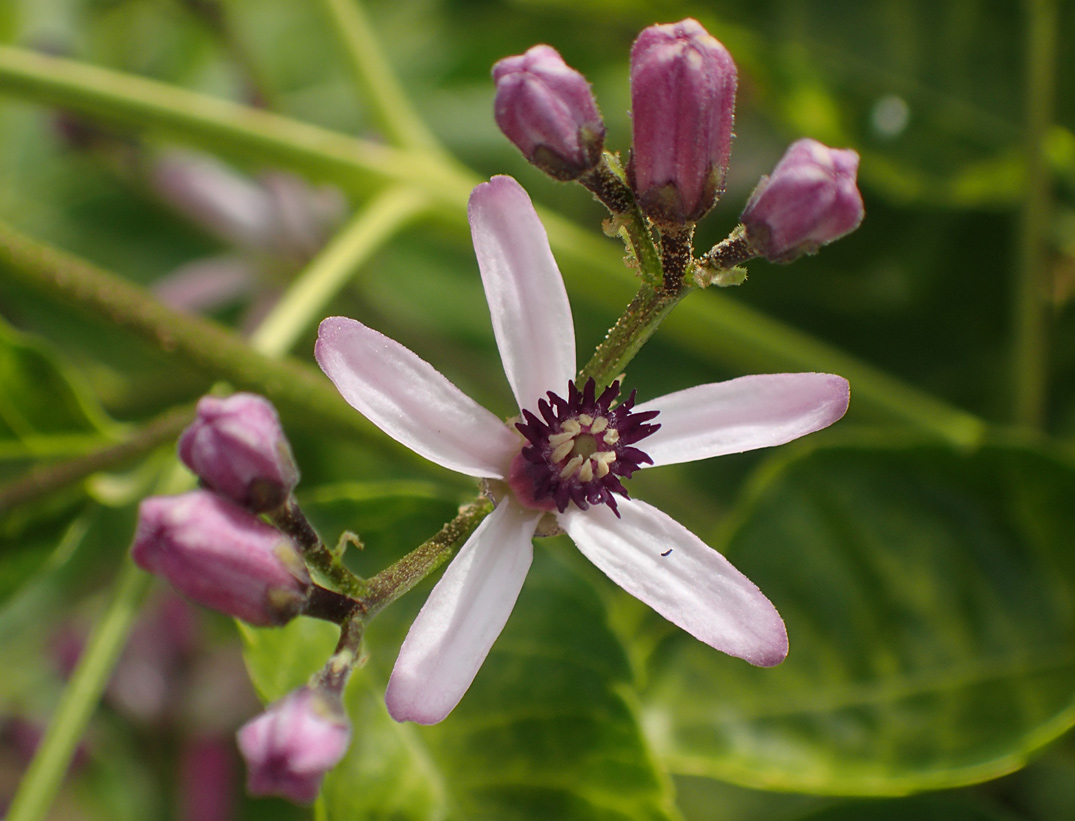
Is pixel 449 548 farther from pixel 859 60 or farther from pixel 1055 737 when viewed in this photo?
pixel 859 60

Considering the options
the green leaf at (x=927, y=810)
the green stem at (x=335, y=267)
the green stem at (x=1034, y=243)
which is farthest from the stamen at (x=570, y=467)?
the green stem at (x=1034, y=243)

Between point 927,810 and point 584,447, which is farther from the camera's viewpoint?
point 927,810

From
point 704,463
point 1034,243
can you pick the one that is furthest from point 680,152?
point 704,463

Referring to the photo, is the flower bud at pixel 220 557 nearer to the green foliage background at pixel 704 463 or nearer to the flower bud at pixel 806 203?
the green foliage background at pixel 704 463

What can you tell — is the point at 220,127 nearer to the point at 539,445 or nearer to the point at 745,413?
the point at 539,445

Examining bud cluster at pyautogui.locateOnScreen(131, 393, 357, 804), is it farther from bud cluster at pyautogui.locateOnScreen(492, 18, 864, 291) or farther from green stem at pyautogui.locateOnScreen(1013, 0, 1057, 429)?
green stem at pyautogui.locateOnScreen(1013, 0, 1057, 429)

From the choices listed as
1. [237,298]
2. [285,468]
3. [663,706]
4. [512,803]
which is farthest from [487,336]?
[285,468]

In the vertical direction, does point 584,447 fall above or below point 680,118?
below
